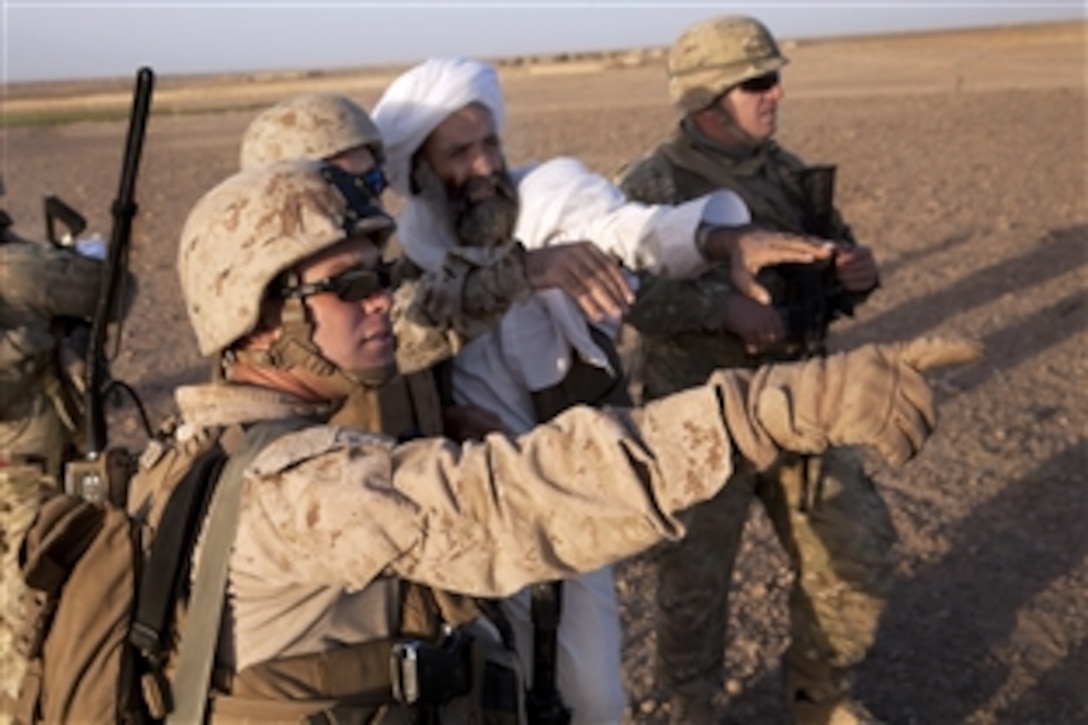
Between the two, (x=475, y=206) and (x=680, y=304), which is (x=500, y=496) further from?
(x=680, y=304)

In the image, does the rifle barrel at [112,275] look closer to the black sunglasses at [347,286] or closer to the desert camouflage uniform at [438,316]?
the desert camouflage uniform at [438,316]

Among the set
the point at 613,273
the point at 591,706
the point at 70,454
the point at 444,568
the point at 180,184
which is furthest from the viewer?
the point at 180,184

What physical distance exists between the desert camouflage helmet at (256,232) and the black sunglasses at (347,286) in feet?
0.14

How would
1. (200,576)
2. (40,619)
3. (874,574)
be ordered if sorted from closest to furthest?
(200,576)
(40,619)
(874,574)

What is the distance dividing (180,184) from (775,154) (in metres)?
17.3

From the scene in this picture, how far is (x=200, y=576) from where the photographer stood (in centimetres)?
184

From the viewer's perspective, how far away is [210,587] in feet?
6.01

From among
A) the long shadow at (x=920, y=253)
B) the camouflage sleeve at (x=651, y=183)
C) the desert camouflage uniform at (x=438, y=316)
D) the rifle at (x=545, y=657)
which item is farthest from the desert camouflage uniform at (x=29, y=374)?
the long shadow at (x=920, y=253)

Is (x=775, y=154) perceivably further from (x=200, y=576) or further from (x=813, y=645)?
(x=200, y=576)

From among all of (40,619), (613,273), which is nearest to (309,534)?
(40,619)

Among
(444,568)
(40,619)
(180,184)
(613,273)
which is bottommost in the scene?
(180,184)

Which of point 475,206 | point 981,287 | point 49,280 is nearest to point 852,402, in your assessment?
point 475,206

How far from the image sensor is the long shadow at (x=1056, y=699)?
4141 millimetres

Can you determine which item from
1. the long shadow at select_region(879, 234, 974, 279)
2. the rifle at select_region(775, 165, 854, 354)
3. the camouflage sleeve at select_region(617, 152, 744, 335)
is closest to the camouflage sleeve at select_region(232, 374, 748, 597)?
the camouflage sleeve at select_region(617, 152, 744, 335)
